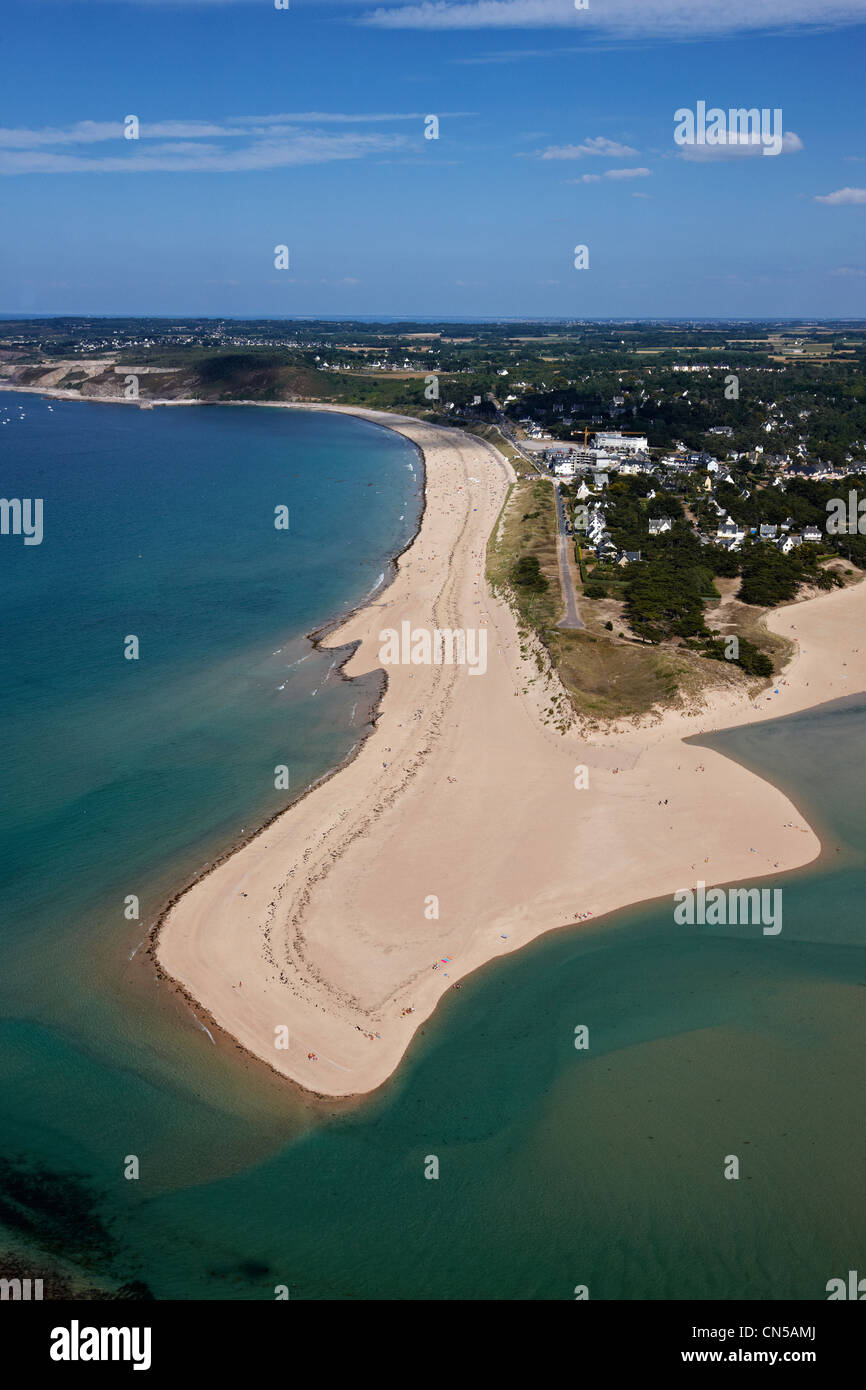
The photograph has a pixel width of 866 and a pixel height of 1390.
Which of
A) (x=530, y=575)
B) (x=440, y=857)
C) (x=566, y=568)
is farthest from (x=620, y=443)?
(x=440, y=857)

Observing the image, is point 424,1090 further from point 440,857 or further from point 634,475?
point 634,475

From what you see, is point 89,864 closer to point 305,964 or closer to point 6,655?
point 305,964

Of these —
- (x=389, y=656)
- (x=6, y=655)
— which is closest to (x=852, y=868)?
(x=389, y=656)

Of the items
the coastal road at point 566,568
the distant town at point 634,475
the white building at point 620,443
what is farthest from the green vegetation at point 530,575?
the white building at point 620,443

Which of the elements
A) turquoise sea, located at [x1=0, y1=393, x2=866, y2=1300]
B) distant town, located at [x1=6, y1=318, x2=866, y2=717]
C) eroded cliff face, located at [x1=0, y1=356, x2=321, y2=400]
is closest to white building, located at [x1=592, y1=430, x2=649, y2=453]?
distant town, located at [x1=6, y1=318, x2=866, y2=717]

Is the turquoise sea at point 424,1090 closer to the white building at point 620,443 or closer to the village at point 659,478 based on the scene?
the village at point 659,478
